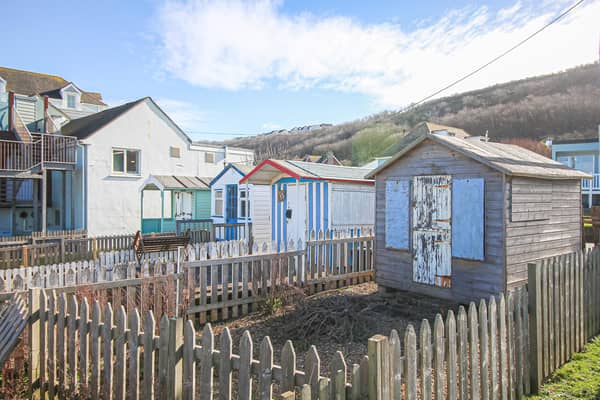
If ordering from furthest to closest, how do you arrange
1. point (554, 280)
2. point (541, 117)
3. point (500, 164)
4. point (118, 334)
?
point (541, 117), point (500, 164), point (554, 280), point (118, 334)

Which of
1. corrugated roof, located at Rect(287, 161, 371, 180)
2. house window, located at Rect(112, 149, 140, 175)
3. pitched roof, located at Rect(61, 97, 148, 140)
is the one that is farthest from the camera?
house window, located at Rect(112, 149, 140, 175)

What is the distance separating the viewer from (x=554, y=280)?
4.64 meters

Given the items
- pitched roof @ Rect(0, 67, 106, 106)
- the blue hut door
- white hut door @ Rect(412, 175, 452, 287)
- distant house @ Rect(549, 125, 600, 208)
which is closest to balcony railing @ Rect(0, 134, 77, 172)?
the blue hut door

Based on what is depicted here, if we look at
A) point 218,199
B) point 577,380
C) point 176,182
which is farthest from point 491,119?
point 577,380

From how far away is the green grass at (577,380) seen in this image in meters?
4.11

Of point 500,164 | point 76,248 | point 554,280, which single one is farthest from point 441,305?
point 76,248

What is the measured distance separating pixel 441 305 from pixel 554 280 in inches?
140

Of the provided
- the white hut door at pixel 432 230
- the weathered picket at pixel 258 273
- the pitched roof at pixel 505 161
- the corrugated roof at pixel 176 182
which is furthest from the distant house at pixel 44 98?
the pitched roof at pixel 505 161

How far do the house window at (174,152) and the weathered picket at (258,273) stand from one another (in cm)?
1889

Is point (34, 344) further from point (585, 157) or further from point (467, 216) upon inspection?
point (585, 157)

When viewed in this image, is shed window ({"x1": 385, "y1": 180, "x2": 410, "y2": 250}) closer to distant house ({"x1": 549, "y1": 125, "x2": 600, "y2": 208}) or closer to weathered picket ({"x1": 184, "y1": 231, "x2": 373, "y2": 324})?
weathered picket ({"x1": 184, "y1": 231, "x2": 373, "y2": 324})

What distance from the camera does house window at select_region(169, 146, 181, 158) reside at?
85.4ft

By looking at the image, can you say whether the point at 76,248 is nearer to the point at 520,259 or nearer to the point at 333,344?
the point at 333,344

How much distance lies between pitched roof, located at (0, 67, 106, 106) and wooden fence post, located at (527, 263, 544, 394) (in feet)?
110
